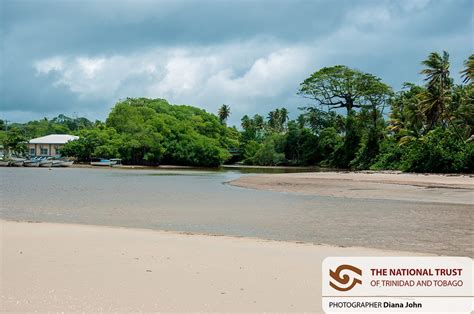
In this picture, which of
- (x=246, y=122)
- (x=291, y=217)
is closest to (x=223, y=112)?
(x=246, y=122)

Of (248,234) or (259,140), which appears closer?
(248,234)

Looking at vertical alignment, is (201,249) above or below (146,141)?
below

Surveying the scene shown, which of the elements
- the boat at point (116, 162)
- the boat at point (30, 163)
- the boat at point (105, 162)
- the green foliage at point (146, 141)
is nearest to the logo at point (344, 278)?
the boat at point (116, 162)

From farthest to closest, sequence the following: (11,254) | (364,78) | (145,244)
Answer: (364,78)
(145,244)
(11,254)

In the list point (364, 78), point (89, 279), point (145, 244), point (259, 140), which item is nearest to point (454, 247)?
point (145, 244)

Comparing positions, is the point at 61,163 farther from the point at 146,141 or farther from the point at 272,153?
the point at 272,153

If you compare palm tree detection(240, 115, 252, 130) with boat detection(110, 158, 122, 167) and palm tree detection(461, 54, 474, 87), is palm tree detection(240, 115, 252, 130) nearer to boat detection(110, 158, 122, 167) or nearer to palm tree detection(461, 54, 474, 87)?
boat detection(110, 158, 122, 167)

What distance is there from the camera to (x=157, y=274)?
6.04 meters

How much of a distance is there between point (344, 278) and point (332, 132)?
75.7 meters

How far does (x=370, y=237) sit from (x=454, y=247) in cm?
193

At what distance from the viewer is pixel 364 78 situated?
224ft

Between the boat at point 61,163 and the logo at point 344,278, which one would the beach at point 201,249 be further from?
the boat at point 61,163

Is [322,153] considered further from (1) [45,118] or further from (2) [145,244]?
(1) [45,118]
